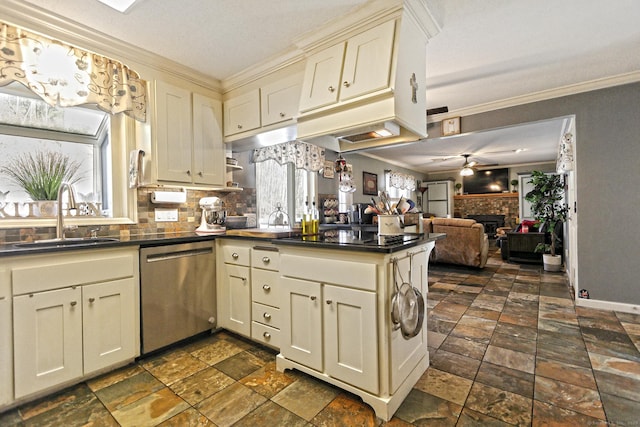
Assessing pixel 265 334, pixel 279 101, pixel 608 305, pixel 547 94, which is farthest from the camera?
pixel 547 94

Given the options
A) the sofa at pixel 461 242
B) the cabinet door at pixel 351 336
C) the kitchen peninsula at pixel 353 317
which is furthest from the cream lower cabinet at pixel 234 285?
the sofa at pixel 461 242

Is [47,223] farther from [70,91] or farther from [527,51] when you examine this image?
[527,51]

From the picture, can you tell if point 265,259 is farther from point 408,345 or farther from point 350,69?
point 350,69

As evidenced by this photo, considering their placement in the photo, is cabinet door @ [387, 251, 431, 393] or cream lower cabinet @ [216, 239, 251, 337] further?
cream lower cabinet @ [216, 239, 251, 337]

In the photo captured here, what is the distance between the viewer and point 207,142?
284 cm

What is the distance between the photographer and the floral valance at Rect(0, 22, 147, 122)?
1835 mm

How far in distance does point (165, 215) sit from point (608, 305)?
4.60 m

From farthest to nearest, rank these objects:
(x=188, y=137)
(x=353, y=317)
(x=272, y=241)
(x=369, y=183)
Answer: (x=369, y=183), (x=188, y=137), (x=272, y=241), (x=353, y=317)

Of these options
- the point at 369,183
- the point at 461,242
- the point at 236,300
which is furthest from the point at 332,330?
the point at 369,183

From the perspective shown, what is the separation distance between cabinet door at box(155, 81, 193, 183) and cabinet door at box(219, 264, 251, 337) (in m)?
0.95

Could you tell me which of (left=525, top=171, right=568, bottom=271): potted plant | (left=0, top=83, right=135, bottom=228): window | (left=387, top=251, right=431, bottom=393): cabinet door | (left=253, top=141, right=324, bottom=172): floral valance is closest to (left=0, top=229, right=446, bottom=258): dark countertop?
(left=387, top=251, right=431, bottom=393): cabinet door

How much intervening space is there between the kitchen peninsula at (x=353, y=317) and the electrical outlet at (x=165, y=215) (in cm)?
141

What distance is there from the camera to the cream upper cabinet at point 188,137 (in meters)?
2.51

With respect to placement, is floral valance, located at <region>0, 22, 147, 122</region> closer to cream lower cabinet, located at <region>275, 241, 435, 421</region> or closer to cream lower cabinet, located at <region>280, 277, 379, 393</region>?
cream lower cabinet, located at <region>275, 241, 435, 421</region>
